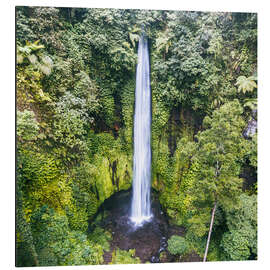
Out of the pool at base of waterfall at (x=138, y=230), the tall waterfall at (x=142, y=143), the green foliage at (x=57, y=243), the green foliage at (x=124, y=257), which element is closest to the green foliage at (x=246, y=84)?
the tall waterfall at (x=142, y=143)

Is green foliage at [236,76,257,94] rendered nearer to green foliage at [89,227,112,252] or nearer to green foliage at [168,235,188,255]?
green foliage at [168,235,188,255]

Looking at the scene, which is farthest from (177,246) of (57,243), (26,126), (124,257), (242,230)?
(26,126)

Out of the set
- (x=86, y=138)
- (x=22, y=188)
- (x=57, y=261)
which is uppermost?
(x=86, y=138)

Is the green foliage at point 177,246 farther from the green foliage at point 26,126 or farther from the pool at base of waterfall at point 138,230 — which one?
the green foliage at point 26,126

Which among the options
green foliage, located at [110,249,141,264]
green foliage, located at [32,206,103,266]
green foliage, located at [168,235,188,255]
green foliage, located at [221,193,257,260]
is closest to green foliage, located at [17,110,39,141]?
green foliage, located at [32,206,103,266]

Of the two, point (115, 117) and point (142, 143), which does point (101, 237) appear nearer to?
point (142, 143)
